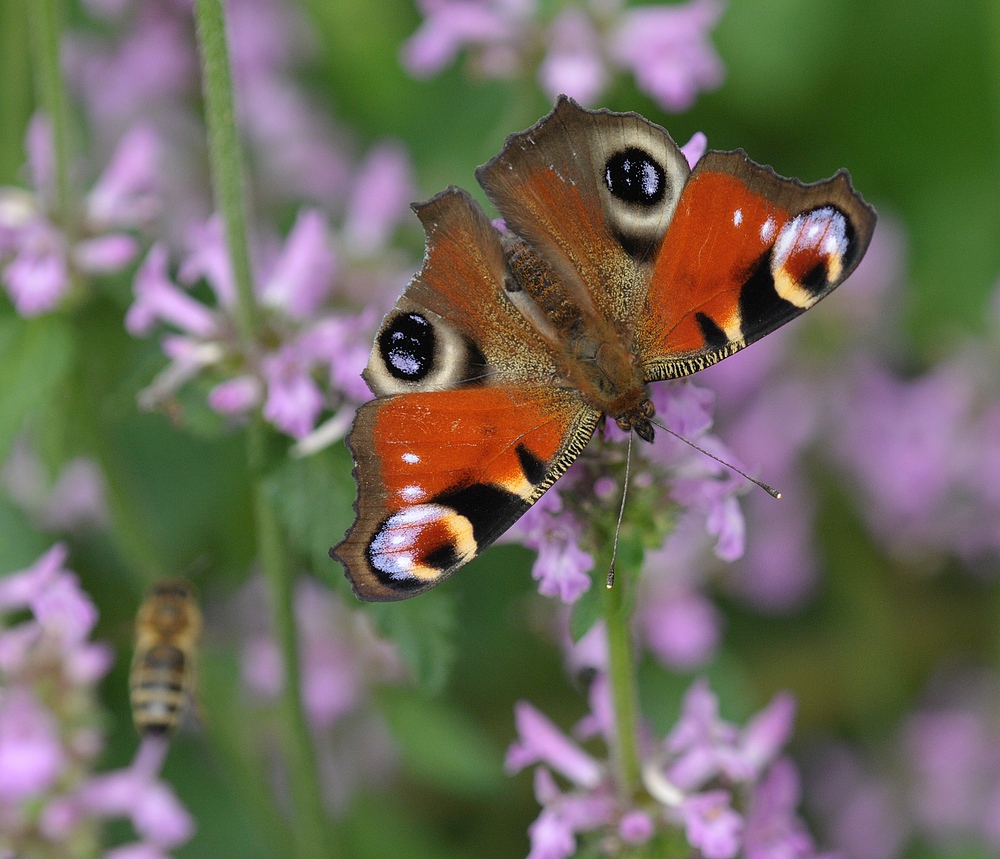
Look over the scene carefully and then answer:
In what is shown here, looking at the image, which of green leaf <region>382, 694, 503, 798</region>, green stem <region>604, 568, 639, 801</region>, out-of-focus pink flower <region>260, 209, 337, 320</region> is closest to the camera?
green stem <region>604, 568, 639, 801</region>

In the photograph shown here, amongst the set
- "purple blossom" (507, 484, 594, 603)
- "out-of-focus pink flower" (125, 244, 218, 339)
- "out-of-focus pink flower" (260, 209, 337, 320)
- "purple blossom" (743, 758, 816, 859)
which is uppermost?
"out-of-focus pink flower" (260, 209, 337, 320)

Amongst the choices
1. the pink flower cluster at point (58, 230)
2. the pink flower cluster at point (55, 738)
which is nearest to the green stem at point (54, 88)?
the pink flower cluster at point (58, 230)

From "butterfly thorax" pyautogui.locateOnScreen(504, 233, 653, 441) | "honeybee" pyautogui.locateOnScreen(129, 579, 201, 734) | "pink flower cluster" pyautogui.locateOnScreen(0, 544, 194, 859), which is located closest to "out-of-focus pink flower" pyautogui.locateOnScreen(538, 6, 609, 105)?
"butterfly thorax" pyautogui.locateOnScreen(504, 233, 653, 441)

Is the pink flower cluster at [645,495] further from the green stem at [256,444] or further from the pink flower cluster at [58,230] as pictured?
the pink flower cluster at [58,230]

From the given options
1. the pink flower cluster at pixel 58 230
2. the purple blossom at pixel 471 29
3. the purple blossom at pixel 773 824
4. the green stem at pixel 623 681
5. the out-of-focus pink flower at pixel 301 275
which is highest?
the purple blossom at pixel 471 29

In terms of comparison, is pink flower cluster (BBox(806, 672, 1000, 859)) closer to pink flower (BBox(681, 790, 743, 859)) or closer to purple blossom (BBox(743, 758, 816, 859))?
purple blossom (BBox(743, 758, 816, 859))

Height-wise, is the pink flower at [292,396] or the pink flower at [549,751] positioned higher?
the pink flower at [292,396]
